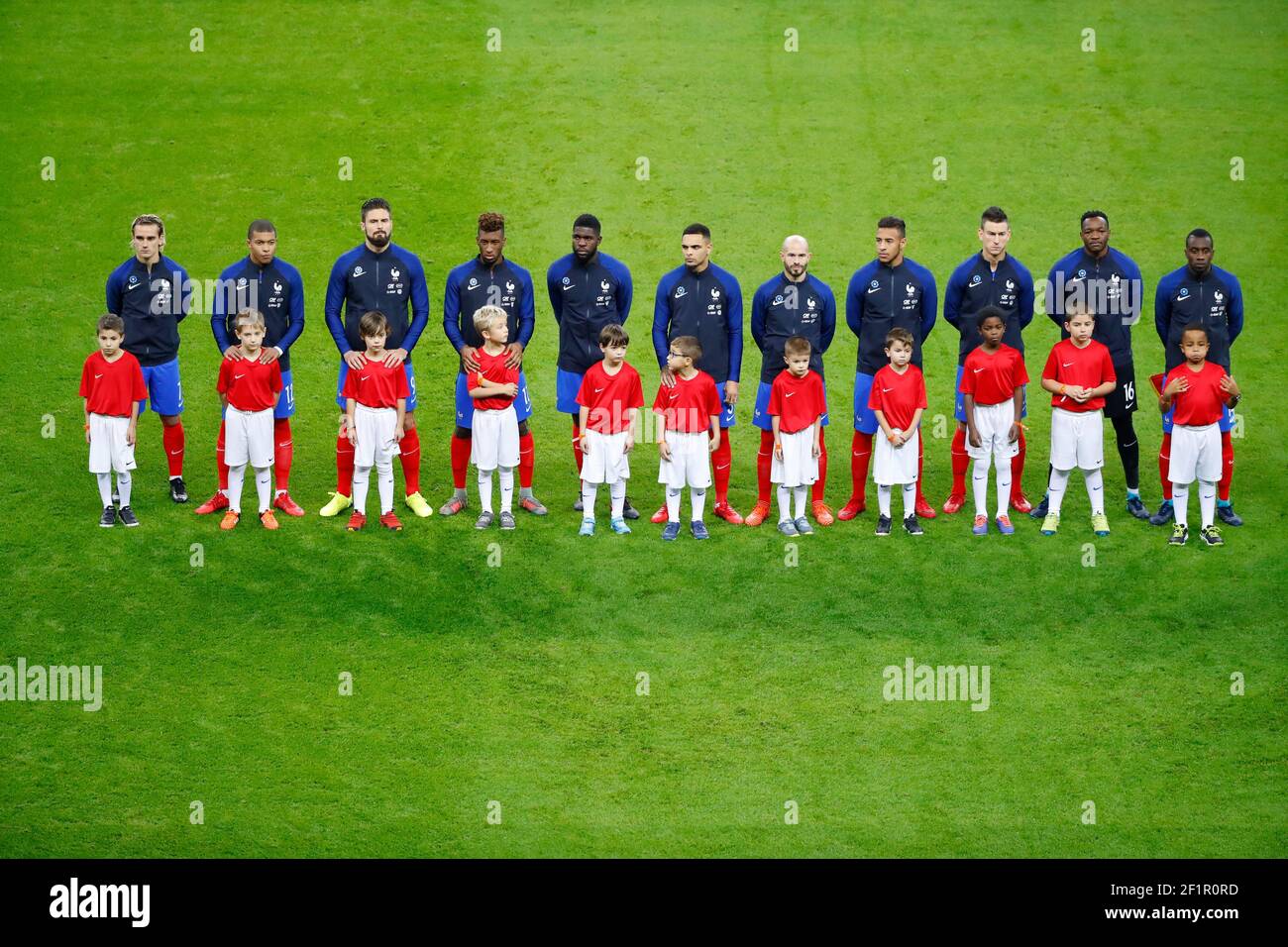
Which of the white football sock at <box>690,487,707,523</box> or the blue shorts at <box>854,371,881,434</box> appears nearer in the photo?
the white football sock at <box>690,487,707,523</box>

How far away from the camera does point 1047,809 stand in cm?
1170

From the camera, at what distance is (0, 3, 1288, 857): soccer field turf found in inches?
466

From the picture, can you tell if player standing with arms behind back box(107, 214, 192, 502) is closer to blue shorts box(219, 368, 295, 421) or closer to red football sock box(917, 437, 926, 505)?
blue shorts box(219, 368, 295, 421)

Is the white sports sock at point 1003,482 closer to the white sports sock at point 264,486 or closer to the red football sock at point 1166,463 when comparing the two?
the red football sock at point 1166,463

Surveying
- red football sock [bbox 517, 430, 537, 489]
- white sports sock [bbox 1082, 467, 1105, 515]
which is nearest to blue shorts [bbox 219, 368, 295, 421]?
red football sock [bbox 517, 430, 537, 489]

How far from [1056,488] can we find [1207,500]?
121 centimetres

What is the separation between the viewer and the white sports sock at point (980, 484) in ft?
49.1

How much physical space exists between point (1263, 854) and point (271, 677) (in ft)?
22.4

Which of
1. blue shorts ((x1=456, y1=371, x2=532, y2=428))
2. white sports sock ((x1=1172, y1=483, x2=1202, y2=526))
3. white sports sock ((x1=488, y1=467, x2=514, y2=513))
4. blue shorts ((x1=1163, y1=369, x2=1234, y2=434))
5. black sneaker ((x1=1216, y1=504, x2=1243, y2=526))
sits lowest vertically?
black sneaker ((x1=1216, y1=504, x2=1243, y2=526))

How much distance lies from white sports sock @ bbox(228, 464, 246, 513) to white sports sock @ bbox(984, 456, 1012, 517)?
6.18m

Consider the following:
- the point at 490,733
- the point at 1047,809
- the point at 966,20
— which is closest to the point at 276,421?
the point at 490,733

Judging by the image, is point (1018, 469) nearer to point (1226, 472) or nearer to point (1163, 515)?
point (1163, 515)

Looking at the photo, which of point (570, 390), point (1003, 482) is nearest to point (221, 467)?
point (570, 390)
